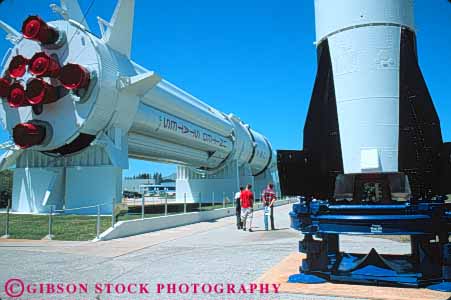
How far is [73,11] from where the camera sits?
15.8m

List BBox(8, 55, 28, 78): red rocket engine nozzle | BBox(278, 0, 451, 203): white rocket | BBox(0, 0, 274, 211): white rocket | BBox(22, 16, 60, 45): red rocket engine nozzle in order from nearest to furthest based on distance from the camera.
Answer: BBox(278, 0, 451, 203): white rocket
BBox(22, 16, 60, 45): red rocket engine nozzle
BBox(0, 0, 274, 211): white rocket
BBox(8, 55, 28, 78): red rocket engine nozzle

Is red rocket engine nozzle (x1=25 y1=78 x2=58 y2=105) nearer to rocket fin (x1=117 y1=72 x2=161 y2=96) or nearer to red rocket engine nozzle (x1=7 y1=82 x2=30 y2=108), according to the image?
red rocket engine nozzle (x1=7 y1=82 x2=30 y2=108)

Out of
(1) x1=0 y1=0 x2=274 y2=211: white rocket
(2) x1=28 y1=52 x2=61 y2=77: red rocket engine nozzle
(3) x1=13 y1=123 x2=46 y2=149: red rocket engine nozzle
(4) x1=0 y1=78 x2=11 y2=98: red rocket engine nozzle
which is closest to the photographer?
(2) x1=28 y1=52 x2=61 y2=77: red rocket engine nozzle

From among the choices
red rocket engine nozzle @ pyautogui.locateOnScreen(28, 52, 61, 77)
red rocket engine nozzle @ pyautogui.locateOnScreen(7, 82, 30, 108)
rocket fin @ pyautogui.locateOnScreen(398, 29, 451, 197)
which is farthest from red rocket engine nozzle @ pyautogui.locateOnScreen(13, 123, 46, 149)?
rocket fin @ pyautogui.locateOnScreen(398, 29, 451, 197)

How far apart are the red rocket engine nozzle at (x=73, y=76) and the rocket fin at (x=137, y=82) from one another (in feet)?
5.50

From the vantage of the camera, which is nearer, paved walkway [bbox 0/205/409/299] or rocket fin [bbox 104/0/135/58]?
paved walkway [bbox 0/205/409/299]

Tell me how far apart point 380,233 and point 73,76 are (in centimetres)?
1203

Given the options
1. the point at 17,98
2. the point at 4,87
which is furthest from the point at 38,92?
the point at 4,87

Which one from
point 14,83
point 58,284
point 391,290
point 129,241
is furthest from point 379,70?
point 14,83

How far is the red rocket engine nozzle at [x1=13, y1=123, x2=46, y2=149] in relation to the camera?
48.0ft

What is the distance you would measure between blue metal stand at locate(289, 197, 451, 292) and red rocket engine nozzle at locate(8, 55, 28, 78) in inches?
502

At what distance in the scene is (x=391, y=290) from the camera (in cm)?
532

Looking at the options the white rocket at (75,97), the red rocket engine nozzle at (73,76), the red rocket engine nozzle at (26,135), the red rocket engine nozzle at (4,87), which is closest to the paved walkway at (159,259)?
the red rocket engine nozzle at (26,135)

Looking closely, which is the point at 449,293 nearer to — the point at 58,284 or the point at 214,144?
the point at 58,284
